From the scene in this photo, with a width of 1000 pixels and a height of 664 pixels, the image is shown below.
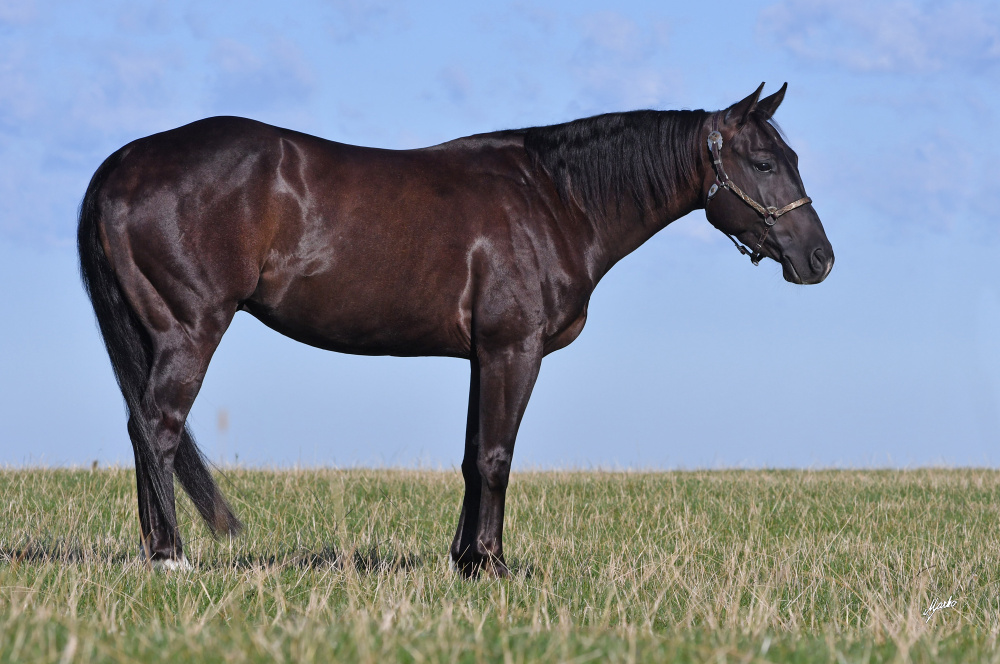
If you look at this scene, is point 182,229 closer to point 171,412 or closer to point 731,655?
point 171,412

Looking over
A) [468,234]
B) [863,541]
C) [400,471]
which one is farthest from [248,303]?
[400,471]

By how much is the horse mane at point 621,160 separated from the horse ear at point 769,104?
1.41ft

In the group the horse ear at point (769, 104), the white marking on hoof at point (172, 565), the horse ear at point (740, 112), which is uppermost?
the horse ear at point (769, 104)

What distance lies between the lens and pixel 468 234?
20.5 ft

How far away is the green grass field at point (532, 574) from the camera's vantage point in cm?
333

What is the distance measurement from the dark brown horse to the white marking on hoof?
0.10 ft

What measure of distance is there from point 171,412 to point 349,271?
1.36 m

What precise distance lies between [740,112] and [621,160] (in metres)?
0.91

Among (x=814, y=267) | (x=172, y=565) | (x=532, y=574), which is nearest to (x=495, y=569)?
(x=532, y=574)

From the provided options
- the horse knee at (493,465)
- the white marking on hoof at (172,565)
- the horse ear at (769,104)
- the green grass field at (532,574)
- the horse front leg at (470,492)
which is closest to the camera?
the green grass field at (532,574)

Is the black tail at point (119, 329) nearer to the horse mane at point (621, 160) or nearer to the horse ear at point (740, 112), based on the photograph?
the horse mane at point (621, 160)

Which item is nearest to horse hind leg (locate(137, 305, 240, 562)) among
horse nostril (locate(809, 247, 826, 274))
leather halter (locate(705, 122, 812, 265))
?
leather halter (locate(705, 122, 812, 265))

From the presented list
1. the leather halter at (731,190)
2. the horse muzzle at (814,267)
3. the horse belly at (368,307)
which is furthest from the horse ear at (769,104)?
the horse belly at (368,307)
